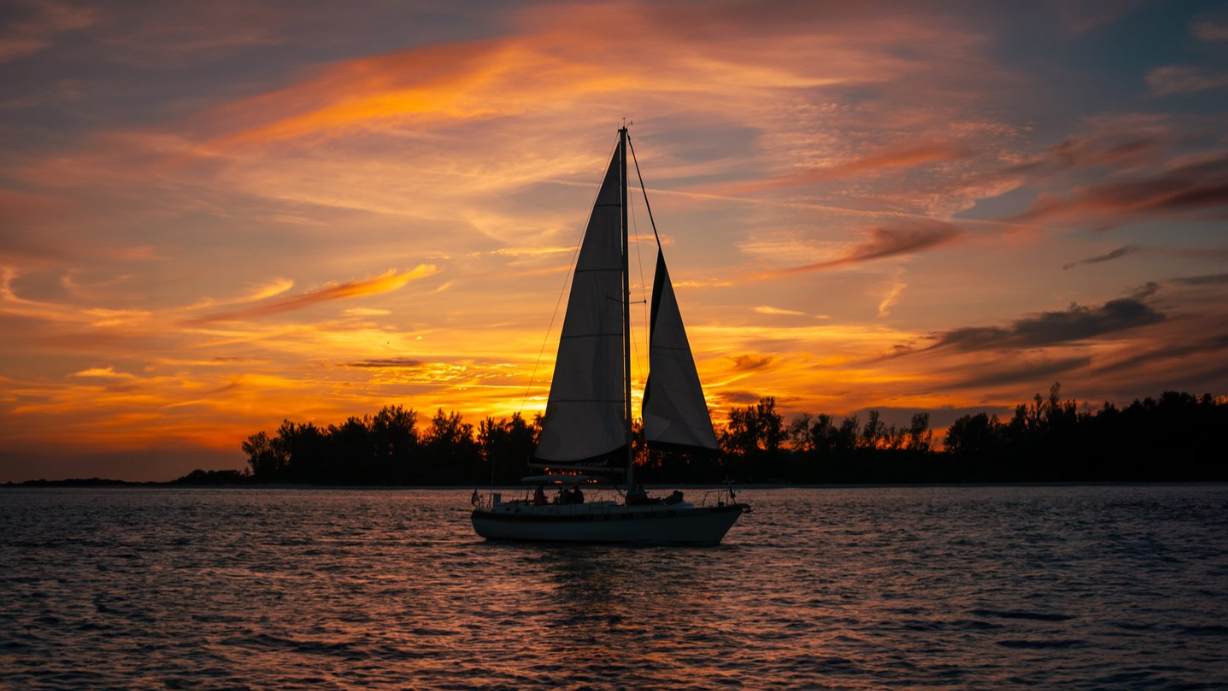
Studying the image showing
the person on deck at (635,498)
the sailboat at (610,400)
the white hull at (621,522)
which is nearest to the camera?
the white hull at (621,522)

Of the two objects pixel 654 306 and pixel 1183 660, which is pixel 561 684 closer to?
pixel 1183 660

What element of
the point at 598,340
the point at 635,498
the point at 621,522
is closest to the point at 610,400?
the point at 598,340

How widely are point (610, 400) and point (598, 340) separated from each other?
11.2 feet

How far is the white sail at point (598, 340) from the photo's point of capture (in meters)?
58.5

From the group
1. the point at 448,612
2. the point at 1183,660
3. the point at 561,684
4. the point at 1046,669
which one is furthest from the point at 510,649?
the point at 1183,660

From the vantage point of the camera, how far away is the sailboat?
5694 centimetres

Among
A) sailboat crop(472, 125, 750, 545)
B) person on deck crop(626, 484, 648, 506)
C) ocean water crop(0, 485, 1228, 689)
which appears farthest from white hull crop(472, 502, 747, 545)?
ocean water crop(0, 485, 1228, 689)

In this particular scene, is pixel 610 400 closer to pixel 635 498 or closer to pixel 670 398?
pixel 670 398

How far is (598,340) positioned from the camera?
58844 millimetres

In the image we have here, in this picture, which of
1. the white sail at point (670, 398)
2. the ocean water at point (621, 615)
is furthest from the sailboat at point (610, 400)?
the ocean water at point (621, 615)

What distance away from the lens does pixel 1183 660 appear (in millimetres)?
27234

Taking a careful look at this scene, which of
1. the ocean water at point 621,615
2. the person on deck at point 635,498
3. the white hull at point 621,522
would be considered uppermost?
the person on deck at point 635,498

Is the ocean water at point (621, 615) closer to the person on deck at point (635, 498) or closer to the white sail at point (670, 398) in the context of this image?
the person on deck at point (635, 498)

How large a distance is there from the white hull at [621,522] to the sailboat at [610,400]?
7 cm
